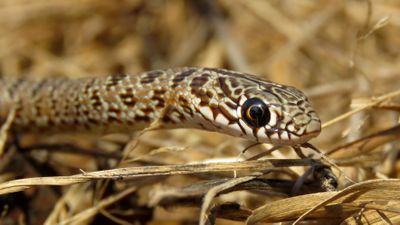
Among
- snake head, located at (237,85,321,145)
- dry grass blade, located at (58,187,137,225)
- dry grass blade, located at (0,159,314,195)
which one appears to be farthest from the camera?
dry grass blade, located at (58,187,137,225)

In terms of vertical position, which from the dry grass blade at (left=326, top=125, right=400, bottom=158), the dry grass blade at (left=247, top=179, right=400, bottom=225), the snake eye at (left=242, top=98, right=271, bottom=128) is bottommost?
the dry grass blade at (left=247, top=179, right=400, bottom=225)

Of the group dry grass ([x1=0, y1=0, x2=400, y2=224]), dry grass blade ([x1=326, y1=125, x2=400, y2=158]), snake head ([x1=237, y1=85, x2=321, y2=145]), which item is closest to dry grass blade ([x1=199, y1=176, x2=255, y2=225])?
dry grass ([x1=0, y1=0, x2=400, y2=224])

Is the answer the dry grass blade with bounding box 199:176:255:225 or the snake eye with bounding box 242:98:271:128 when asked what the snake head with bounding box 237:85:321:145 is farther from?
the dry grass blade with bounding box 199:176:255:225

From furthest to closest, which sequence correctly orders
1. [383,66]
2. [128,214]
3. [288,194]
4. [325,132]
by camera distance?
[383,66] → [325,132] → [128,214] → [288,194]

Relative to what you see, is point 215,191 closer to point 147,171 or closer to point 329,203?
point 147,171

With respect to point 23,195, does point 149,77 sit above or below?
above

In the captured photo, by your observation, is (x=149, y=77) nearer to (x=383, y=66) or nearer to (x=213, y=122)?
(x=213, y=122)

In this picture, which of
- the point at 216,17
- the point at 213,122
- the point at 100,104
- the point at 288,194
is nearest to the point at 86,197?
the point at 100,104

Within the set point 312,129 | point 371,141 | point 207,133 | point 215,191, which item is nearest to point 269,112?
point 312,129
